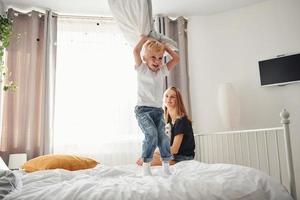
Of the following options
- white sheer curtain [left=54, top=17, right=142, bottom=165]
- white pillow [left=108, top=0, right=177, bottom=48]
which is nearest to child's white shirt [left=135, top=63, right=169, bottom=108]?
white pillow [left=108, top=0, right=177, bottom=48]

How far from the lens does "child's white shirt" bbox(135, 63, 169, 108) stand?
162 cm


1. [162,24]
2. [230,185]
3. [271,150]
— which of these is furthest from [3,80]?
[271,150]

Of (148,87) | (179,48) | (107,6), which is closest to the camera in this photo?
(148,87)

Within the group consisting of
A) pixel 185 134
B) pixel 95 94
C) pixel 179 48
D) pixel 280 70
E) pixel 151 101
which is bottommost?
pixel 185 134

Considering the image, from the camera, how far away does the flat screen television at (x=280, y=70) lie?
2.91m

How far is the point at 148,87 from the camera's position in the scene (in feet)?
5.36

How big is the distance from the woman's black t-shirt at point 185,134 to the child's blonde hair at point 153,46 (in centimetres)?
84

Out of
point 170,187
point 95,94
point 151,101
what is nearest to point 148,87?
point 151,101

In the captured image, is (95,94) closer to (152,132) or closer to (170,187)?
(152,132)

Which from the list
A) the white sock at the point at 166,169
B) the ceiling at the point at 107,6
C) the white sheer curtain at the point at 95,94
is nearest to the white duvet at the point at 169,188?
the white sock at the point at 166,169

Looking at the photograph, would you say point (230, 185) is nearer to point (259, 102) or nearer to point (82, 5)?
point (259, 102)

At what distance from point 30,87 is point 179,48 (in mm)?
1775

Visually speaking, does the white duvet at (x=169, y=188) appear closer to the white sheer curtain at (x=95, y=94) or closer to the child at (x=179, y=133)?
the child at (x=179, y=133)

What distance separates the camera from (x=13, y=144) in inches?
114
